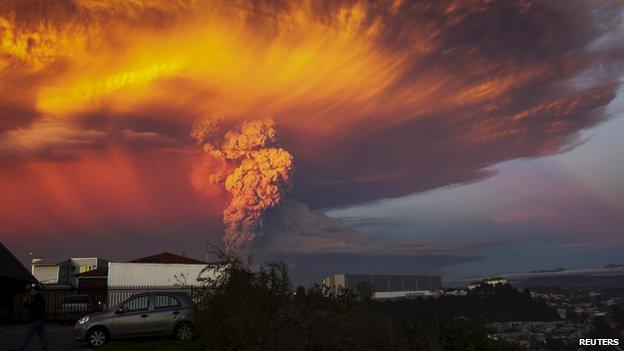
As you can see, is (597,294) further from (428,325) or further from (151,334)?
(151,334)

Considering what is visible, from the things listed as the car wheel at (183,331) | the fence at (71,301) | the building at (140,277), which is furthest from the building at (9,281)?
the car wheel at (183,331)

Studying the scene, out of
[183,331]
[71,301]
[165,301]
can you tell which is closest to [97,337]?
[165,301]

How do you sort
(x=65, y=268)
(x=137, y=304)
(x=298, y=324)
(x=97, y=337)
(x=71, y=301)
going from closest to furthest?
(x=298, y=324), (x=97, y=337), (x=137, y=304), (x=71, y=301), (x=65, y=268)

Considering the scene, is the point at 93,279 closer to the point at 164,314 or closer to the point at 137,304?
the point at 137,304

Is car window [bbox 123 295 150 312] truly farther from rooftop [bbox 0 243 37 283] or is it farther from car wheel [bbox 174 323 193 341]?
rooftop [bbox 0 243 37 283]

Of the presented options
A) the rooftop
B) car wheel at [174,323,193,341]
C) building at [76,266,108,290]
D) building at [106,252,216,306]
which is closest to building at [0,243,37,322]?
the rooftop

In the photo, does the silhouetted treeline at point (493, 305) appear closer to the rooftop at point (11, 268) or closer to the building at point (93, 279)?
the building at point (93, 279)

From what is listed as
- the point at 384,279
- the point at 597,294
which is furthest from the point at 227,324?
the point at 384,279
